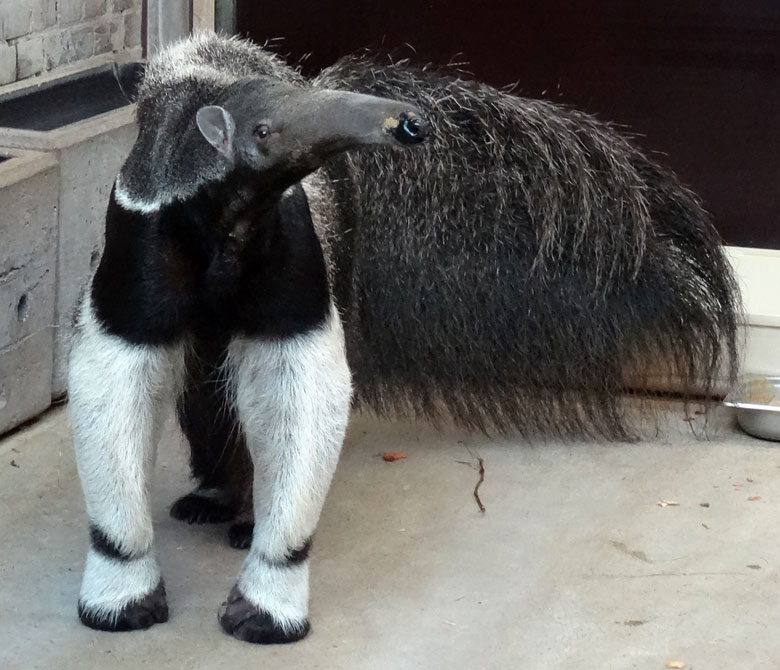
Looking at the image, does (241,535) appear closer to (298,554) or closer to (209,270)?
(298,554)

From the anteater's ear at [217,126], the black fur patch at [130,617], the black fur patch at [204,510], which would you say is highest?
the anteater's ear at [217,126]

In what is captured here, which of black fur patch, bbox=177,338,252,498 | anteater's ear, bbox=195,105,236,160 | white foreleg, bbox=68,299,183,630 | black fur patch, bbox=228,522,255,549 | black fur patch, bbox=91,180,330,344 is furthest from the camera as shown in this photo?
black fur patch, bbox=228,522,255,549

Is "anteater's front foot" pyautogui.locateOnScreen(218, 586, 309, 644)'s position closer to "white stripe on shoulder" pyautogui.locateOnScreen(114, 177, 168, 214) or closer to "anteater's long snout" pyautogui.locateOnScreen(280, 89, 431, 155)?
"white stripe on shoulder" pyautogui.locateOnScreen(114, 177, 168, 214)

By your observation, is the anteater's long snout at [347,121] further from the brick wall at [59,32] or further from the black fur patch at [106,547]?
the brick wall at [59,32]

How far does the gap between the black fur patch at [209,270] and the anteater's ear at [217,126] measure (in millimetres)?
117

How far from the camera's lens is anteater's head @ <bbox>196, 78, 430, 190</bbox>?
2613 mm

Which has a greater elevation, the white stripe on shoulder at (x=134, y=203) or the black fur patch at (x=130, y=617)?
the white stripe on shoulder at (x=134, y=203)

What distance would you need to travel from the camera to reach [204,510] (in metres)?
4.07

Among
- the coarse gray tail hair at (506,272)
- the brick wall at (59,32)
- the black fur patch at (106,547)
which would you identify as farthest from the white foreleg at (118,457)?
the brick wall at (59,32)

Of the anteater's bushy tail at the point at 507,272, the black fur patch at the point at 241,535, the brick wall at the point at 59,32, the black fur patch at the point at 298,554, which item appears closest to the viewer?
the black fur patch at the point at 298,554

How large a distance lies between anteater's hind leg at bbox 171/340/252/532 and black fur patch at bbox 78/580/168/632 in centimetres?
54

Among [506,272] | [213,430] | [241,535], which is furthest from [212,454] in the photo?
[506,272]

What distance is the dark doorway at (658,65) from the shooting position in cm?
550

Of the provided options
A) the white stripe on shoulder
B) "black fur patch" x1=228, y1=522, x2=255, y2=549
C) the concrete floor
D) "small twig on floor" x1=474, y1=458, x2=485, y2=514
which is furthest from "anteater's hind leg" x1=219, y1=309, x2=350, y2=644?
"small twig on floor" x1=474, y1=458, x2=485, y2=514
